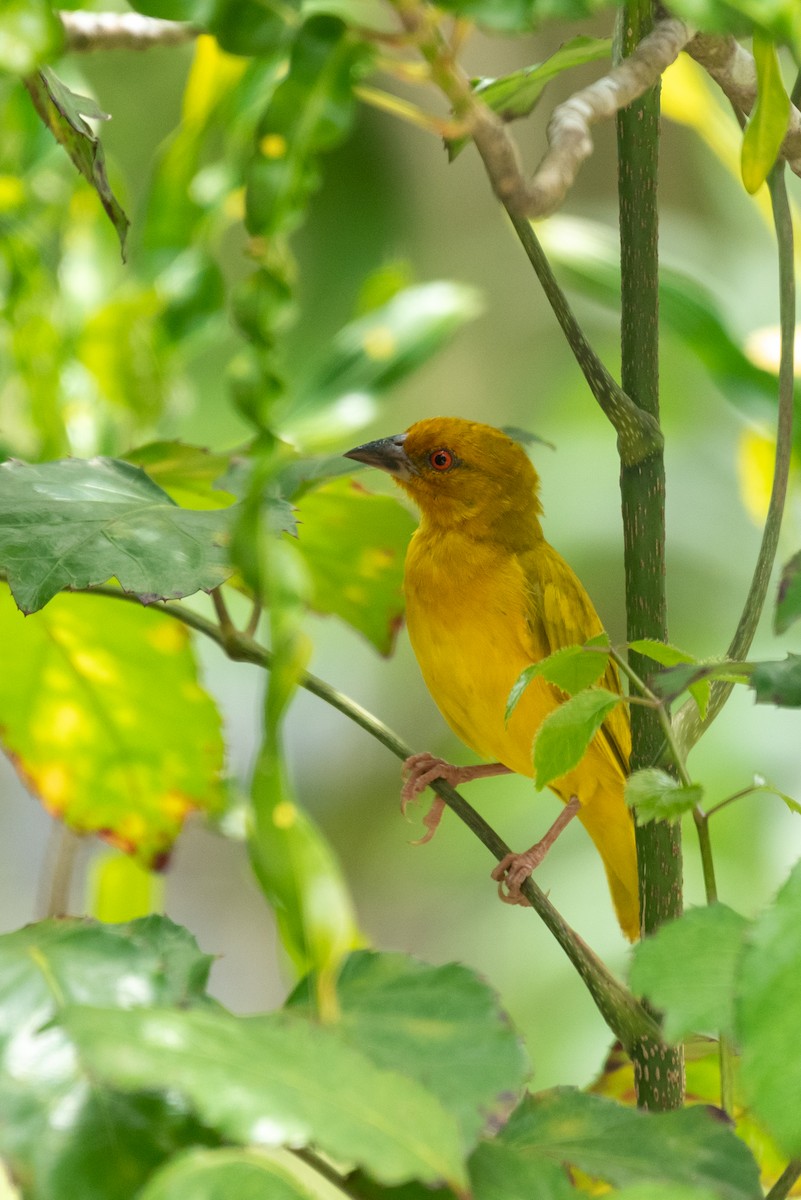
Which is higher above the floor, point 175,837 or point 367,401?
point 367,401

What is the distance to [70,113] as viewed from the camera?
2.31 feet

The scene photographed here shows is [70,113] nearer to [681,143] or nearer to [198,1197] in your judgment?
[198,1197]

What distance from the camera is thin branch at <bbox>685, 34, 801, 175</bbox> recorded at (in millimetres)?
755

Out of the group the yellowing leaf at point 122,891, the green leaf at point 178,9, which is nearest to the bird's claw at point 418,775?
the yellowing leaf at point 122,891

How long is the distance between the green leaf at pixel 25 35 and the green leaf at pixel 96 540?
26 centimetres

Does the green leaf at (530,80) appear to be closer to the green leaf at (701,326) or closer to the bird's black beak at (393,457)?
the green leaf at (701,326)

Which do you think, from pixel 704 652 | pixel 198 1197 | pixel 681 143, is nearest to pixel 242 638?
pixel 198 1197

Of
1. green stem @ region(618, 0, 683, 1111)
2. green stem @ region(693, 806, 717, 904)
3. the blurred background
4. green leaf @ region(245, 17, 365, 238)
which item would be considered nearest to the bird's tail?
the blurred background

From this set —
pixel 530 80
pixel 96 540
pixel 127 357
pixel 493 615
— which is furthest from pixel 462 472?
pixel 96 540

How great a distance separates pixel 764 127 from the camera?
640mm

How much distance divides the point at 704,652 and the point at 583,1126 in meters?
2.86

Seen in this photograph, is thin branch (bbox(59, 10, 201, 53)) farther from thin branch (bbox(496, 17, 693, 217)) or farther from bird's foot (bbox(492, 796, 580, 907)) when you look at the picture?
bird's foot (bbox(492, 796, 580, 907))

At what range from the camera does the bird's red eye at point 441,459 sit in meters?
1.93

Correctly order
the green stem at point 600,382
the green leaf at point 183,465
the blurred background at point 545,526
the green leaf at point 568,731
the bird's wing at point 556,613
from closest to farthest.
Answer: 1. the green leaf at point 568,731
2. the green stem at point 600,382
3. the green leaf at point 183,465
4. the bird's wing at point 556,613
5. the blurred background at point 545,526
